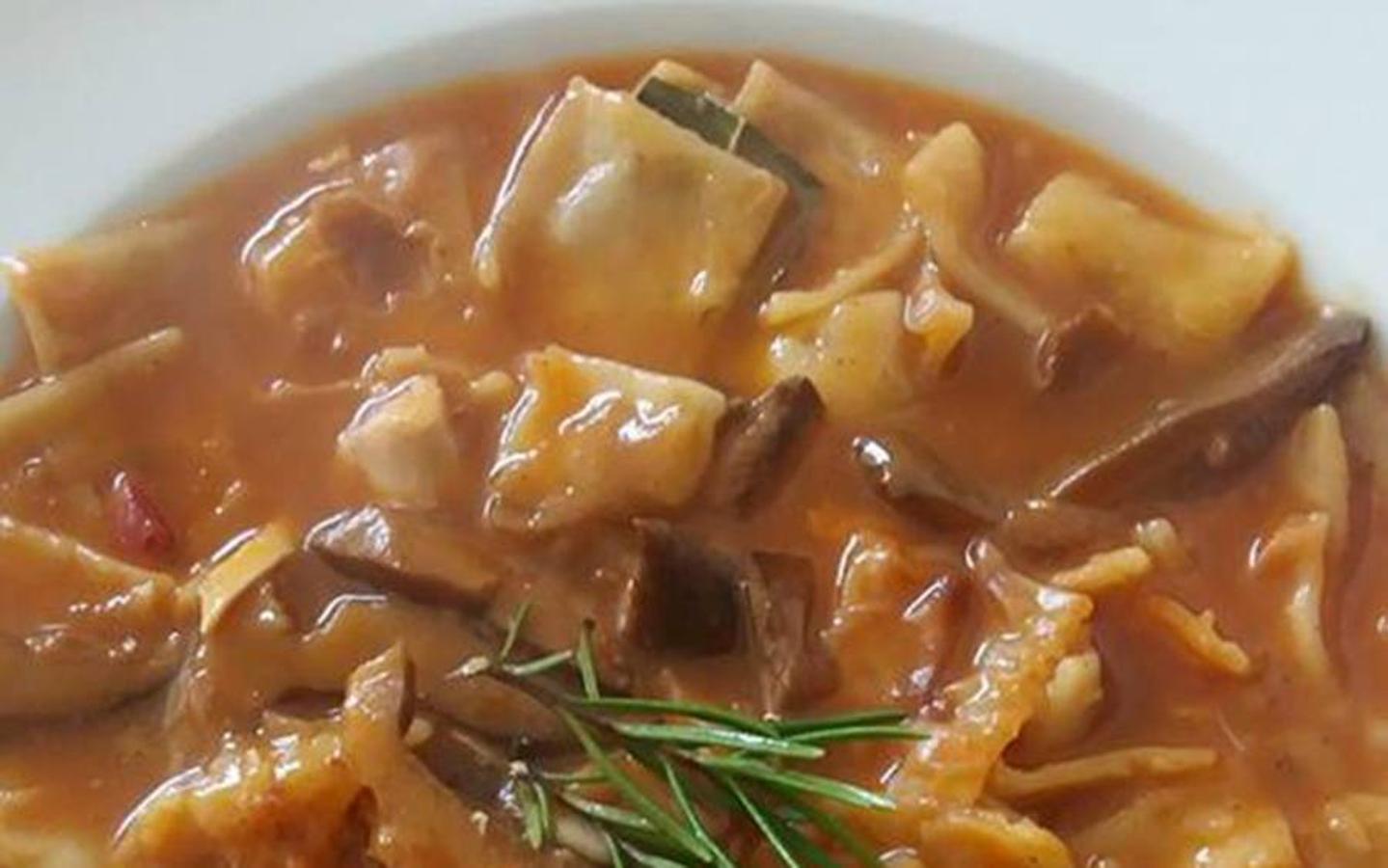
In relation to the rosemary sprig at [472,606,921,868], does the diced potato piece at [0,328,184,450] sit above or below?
above

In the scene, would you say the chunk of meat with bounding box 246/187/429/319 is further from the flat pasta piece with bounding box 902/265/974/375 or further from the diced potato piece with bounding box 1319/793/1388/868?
the diced potato piece with bounding box 1319/793/1388/868

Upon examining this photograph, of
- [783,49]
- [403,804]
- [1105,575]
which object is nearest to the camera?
[403,804]

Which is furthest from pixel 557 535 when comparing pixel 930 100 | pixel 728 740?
pixel 930 100

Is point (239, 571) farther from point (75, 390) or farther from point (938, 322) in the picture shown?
point (938, 322)

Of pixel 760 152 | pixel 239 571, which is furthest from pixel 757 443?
pixel 239 571

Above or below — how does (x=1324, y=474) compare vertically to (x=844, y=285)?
below

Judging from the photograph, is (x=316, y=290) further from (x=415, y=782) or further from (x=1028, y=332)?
(x=1028, y=332)

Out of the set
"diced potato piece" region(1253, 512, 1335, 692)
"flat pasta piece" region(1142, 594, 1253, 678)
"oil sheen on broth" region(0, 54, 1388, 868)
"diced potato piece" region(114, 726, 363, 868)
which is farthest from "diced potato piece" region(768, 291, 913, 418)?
"diced potato piece" region(114, 726, 363, 868)
